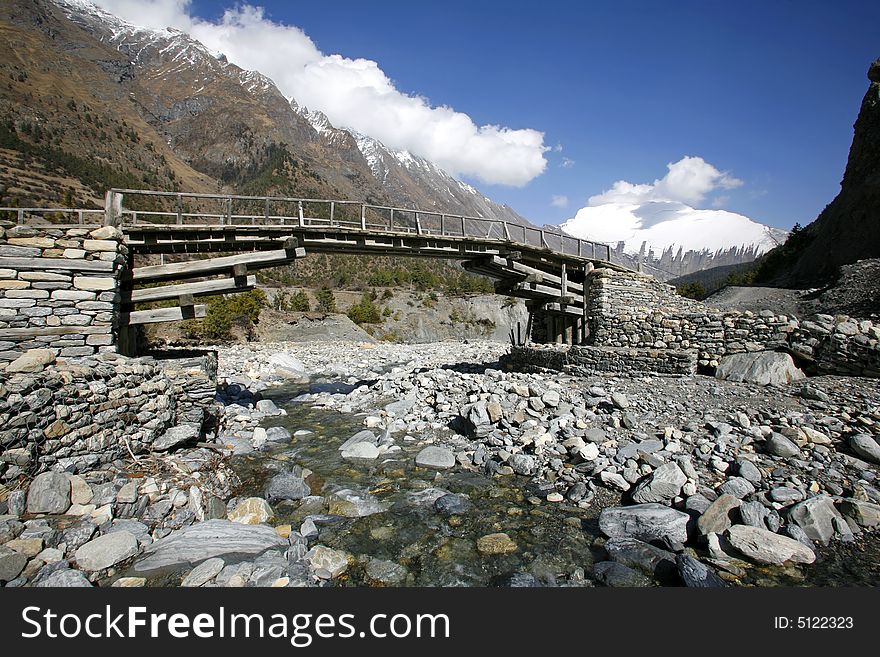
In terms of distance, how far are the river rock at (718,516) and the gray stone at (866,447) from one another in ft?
9.44

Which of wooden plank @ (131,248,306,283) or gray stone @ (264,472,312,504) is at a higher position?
wooden plank @ (131,248,306,283)

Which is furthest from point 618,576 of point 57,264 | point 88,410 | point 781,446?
point 57,264

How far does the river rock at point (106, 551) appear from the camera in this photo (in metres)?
4.77

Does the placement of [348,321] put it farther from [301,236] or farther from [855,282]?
[855,282]

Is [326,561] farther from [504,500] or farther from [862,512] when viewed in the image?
[862,512]

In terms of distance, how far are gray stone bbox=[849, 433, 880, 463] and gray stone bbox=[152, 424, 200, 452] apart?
11.9 m

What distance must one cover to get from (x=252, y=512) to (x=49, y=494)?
270 centimetres

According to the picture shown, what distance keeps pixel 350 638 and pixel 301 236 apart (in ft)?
38.7

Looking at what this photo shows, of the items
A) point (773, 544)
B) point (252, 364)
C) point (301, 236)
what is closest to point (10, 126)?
point (252, 364)

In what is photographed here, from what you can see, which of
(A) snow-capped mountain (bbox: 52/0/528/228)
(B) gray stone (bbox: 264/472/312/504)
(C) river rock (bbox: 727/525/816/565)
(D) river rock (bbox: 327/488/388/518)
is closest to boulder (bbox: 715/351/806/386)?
(C) river rock (bbox: 727/525/816/565)

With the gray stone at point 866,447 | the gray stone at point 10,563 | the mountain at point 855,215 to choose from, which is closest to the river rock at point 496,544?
the gray stone at point 10,563

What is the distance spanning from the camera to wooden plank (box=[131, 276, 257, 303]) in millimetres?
11031

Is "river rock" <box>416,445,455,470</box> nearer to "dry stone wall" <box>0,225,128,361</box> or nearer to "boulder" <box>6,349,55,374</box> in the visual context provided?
"boulder" <box>6,349,55,374</box>

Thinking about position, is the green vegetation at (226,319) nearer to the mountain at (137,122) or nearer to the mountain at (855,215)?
the mountain at (137,122)
